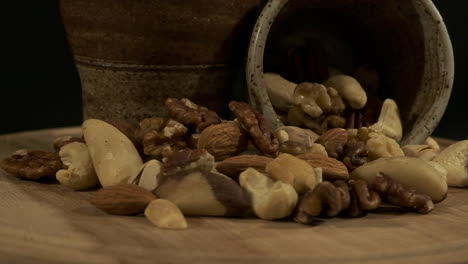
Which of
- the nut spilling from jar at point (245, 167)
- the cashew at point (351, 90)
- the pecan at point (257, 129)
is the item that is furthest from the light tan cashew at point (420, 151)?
the pecan at point (257, 129)

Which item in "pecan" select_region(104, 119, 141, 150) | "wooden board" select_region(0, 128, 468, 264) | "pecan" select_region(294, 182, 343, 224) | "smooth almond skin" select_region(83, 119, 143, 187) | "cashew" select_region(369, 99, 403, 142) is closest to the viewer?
"wooden board" select_region(0, 128, 468, 264)

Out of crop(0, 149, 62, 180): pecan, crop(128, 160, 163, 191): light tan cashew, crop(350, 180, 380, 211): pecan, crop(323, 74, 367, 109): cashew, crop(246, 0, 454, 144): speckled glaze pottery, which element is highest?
crop(246, 0, 454, 144): speckled glaze pottery

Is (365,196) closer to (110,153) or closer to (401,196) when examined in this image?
(401,196)

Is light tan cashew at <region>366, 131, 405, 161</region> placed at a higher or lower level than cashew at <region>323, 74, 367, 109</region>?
lower

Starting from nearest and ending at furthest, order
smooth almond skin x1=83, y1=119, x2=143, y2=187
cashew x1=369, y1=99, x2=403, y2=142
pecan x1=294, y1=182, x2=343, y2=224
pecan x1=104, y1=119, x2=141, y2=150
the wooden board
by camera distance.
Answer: the wooden board < pecan x1=294, y1=182, x2=343, y2=224 < smooth almond skin x1=83, y1=119, x2=143, y2=187 < pecan x1=104, y1=119, x2=141, y2=150 < cashew x1=369, y1=99, x2=403, y2=142

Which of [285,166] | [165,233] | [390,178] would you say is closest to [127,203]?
[165,233]

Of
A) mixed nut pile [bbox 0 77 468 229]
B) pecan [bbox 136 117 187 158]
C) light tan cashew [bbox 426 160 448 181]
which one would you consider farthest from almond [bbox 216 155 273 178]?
light tan cashew [bbox 426 160 448 181]

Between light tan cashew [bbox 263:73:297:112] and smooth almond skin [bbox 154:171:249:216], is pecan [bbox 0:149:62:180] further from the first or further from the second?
light tan cashew [bbox 263:73:297:112]

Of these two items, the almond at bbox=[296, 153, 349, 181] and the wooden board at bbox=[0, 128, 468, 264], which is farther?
the almond at bbox=[296, 153, 349, 181]
